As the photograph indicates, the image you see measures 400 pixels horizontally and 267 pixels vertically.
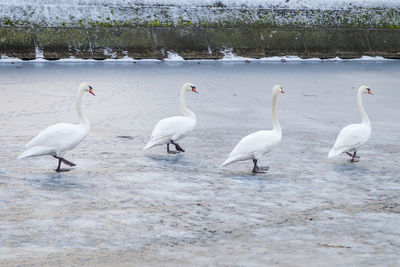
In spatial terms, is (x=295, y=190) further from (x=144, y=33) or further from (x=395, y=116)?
(x=144, y=33)

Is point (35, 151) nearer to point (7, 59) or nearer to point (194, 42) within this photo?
point (7, 59)

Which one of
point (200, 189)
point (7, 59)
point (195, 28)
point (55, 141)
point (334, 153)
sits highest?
point (195, 28)

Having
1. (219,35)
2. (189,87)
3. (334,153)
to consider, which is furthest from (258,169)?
(219,35)

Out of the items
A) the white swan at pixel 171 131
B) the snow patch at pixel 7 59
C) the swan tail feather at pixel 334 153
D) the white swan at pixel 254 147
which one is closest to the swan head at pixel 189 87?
the white swan at pixel 171 131

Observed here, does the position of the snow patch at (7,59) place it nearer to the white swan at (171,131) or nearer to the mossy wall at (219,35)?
the mossy wall at (219,35)

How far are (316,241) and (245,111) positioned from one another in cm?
677

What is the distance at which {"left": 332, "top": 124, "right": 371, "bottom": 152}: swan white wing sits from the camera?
7.99m

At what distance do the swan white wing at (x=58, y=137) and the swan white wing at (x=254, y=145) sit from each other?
183cm

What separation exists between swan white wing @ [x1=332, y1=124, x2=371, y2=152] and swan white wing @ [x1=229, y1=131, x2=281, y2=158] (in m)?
0.98

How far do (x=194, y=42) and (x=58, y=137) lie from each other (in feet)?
46.9

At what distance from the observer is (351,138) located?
809 cm

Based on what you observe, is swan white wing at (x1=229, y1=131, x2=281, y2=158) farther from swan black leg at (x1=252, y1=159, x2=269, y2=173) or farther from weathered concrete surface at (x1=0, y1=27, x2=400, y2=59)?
weathered concrete surface at (x1=0, y1=27, x2=400, y2=59)

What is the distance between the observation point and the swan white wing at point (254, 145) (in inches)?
288

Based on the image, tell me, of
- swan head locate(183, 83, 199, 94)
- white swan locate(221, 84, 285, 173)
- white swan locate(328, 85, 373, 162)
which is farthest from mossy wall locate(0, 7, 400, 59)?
white swan locate(221, 84, 285, 173)
